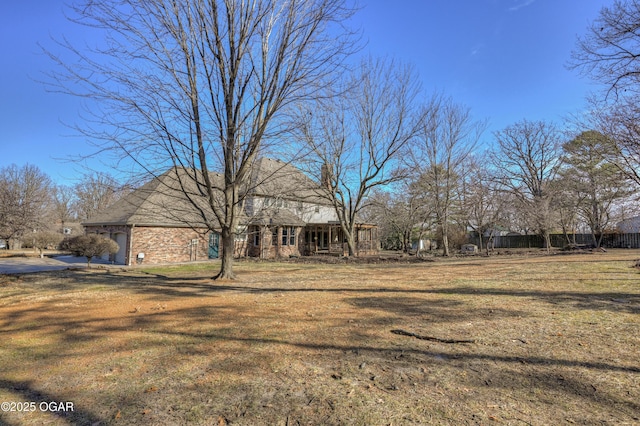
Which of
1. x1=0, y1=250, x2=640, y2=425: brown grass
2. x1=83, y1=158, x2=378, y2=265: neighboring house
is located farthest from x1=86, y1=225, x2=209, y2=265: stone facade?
x1=0, y1=250, x2=640, y2=425: brown grass

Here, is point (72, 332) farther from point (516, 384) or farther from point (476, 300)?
point (476, 300)

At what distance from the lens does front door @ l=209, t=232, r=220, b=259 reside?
24734 millimetres

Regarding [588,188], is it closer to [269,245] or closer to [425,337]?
[269,245]

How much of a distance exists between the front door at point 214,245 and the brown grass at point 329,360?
16945 millimetres

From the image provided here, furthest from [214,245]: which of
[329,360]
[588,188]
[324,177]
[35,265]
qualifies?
[588,188]

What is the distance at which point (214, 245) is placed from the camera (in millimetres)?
25047

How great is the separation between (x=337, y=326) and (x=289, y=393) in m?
2.33

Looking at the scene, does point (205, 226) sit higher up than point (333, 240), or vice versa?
point (205, 226)

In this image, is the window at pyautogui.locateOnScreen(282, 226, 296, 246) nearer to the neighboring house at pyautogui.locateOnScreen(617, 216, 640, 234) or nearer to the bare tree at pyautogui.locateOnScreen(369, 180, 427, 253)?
the bare tree at pyautogui.locateOnScreen(369, 180, 427, 253)

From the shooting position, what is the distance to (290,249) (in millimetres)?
26562

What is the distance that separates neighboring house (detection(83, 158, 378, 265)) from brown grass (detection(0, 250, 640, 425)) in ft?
31.6

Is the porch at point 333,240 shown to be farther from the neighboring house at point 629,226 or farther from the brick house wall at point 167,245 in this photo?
the neighboring house at point 629,226

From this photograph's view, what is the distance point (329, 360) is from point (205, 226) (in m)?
14.1

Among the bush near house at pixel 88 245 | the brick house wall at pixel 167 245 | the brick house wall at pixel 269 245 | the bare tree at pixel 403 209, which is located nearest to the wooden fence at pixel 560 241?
the bare tree at pixel 403 209
